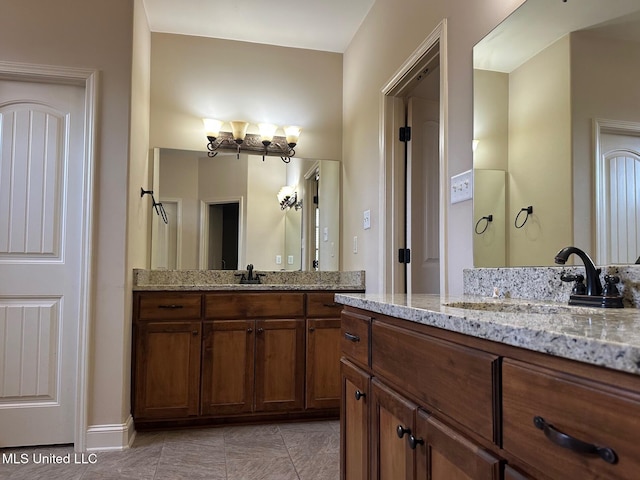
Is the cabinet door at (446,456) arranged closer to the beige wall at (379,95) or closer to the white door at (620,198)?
the white door at (620,198)

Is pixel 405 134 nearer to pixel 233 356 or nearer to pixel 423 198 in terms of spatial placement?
pixel 423 198

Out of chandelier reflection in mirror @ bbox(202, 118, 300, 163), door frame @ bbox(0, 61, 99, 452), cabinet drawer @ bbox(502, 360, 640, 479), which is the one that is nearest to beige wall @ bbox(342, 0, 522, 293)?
chandelier reflection in mirror @ bbox(202, 118, 300, 163)

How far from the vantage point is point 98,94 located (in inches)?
98.3

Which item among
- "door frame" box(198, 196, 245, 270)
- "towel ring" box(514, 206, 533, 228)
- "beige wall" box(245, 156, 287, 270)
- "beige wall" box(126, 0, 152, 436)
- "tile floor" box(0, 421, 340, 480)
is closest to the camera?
"towel ring" box(514, 206, 533, 228)

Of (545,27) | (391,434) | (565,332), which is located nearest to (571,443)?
(565,332)

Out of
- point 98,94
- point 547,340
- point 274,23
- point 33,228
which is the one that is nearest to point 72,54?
point 98,94

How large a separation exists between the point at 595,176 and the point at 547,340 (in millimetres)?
857

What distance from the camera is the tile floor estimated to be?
2.15m

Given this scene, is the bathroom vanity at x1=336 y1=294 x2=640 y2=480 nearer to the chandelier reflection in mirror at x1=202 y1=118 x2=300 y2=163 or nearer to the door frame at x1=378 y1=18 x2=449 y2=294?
the door frame at x1=378 y1=18 x2=449 y2=294

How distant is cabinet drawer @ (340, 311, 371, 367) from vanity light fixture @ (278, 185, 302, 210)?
200 cm

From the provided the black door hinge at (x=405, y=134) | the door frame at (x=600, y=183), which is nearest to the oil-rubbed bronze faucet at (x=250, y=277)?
the black door hinge at (x=405, y=134)

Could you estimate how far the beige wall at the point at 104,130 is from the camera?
96.3 inches

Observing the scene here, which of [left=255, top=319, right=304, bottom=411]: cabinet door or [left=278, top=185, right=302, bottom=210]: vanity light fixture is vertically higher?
[left=278, top=185, right=302, bottom=210]: vanity light fixture

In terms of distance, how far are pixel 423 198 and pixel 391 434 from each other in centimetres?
182
